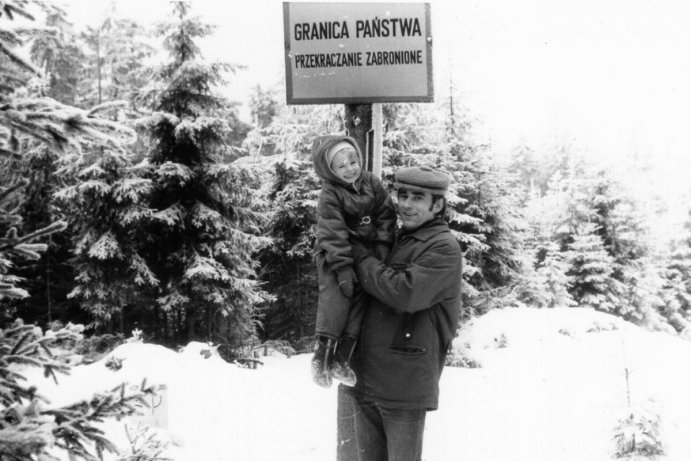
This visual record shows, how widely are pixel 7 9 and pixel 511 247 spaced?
49.5ft

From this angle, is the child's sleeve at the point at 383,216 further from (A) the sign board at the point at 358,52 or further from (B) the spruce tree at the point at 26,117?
(B) the spruce tree at the point at 26,117

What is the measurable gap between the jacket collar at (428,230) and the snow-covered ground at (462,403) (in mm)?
2487

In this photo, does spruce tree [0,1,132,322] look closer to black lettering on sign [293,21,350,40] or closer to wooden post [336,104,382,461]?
black lettering on sign [293,21,350,40]

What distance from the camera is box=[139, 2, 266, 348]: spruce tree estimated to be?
10875 millimetres

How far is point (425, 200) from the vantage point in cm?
295

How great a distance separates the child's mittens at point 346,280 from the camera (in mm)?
2824

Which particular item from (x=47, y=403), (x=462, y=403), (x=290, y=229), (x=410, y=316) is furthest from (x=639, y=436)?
(x=290, y=229)

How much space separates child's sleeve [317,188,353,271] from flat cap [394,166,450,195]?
384mm

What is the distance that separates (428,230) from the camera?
295 cm

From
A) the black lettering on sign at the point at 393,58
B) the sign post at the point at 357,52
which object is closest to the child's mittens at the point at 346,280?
the sign post at the point at 357,52

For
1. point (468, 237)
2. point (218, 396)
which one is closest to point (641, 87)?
point (468, 237)

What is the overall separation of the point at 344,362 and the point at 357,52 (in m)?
2.01

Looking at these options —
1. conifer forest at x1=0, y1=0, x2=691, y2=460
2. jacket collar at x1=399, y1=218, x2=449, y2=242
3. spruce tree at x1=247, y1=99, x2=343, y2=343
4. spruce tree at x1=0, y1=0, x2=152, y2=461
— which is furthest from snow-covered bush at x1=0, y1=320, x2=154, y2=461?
spruce tree at x1=247, y1=99, x2=343, y2=343

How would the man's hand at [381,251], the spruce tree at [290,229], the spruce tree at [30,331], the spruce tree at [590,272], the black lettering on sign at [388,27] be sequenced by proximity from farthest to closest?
the spruce tree at [590,272] < the spruce tree at [290,229] < the black lettering on sign at [388,27] < the man's hand at [381,251] < the spruce tree at [30,331]
